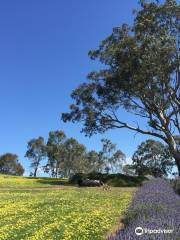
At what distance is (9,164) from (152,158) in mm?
67083

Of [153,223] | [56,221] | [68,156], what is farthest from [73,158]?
[153,223]

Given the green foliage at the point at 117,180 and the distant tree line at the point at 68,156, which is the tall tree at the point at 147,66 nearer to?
the green foliage at the point at 117,180

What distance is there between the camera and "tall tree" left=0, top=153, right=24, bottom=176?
15238 centimetres

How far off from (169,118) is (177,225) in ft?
115

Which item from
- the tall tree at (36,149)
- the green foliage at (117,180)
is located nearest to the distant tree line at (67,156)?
the tall tree at (36,149)

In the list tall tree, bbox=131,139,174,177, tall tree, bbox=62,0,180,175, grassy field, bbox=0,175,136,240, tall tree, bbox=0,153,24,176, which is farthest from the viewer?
tall tree, bbox=0,153,24,176

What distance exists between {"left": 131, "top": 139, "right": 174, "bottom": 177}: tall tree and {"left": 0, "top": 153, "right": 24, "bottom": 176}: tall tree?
2350 inches

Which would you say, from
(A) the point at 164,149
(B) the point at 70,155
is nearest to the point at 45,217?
(A) the point at 164,149

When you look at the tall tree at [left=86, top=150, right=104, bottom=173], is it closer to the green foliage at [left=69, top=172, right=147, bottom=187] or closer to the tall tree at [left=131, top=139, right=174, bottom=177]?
the tall tree at [left=131, top=139, right=174, bottom=177]

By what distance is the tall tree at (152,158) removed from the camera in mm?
99562

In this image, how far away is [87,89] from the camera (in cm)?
4984

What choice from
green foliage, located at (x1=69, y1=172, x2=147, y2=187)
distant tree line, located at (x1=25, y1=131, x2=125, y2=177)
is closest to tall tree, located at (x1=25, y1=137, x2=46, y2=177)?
distant tree line, located at (x1=25, y1=131, x2=125, y2=177)

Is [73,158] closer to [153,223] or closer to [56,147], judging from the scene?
[56,147]

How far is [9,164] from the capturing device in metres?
154
